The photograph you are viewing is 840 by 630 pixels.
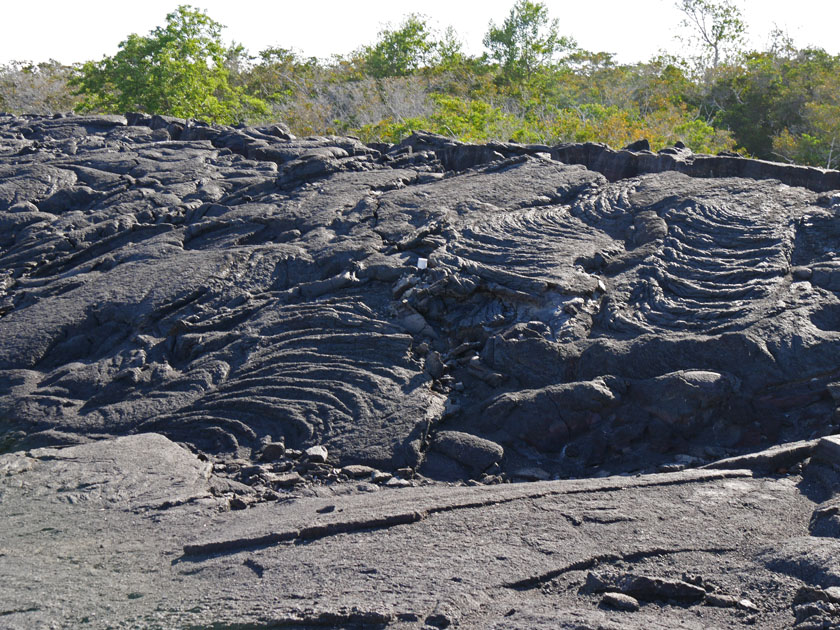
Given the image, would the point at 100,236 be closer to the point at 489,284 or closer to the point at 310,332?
the point at 310,332

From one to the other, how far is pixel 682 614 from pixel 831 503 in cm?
117

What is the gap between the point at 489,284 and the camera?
6.03 meters

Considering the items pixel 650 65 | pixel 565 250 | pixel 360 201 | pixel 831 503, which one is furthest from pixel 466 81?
pixel 831 503

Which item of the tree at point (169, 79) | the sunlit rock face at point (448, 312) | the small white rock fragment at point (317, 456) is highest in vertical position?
the tree at point (169, 79)

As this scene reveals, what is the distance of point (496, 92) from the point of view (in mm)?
20734

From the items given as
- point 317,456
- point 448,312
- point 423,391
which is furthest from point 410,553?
point 448,312

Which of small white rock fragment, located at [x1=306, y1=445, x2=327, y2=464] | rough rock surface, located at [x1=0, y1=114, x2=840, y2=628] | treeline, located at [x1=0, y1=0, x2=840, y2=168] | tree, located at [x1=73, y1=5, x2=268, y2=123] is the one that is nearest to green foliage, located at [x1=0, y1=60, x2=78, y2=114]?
treeline, located at [x1=0, y1=0, x2=840, y2=168]

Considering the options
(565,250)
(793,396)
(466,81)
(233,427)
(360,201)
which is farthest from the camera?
(466,81)

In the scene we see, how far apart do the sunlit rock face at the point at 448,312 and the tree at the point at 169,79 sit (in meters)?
9.94

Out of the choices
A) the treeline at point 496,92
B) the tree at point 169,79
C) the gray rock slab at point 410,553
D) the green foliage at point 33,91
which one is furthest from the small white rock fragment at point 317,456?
the green foliage at point 33,91

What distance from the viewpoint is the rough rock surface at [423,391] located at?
325cm

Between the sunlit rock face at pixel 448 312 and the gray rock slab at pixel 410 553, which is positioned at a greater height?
the sunlit rock face at pixel 448 312

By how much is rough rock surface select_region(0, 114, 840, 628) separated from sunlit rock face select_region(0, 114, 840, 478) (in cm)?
2

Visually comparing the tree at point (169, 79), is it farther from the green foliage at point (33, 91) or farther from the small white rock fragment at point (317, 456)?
the small white rock fragment at point (317, 456)
